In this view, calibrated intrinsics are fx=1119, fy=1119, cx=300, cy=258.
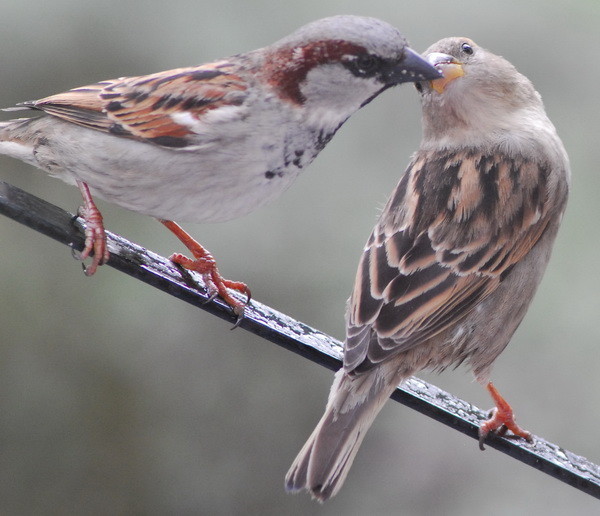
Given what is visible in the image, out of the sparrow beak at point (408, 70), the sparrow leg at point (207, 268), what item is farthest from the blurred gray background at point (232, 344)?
the sparrow beak at point (408, 70)

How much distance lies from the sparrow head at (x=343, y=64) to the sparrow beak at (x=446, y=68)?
2.79 feet

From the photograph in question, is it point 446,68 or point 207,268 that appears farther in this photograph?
point 446,68

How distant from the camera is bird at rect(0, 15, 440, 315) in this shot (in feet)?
9.20

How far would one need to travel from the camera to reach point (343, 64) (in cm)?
278

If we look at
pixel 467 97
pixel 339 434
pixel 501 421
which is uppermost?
pixel 467 97

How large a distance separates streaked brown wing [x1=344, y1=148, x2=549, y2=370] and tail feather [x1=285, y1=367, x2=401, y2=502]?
0.14 meters

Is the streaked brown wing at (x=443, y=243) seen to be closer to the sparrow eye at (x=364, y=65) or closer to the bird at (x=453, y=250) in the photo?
the bird at (x=453, y=250)

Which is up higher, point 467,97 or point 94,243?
point 467,97

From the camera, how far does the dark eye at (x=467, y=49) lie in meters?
3.85

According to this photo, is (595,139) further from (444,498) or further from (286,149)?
(286,149)

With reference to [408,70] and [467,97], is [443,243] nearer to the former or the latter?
[467,97]

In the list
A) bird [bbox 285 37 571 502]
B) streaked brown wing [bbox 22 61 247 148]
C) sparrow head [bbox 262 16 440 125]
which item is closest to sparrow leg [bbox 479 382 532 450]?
bird [bbox 285 37 571 502]

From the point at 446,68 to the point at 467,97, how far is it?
0.63 feet

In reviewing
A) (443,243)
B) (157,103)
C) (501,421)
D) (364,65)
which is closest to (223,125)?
(157,103)
